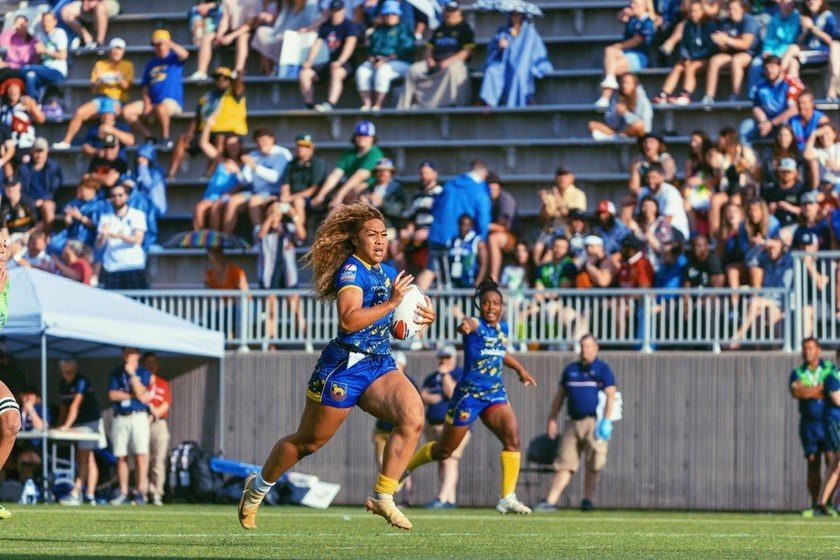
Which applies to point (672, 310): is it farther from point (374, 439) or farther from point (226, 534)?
point (226, 534)

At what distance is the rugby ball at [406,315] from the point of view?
10938 millimetres

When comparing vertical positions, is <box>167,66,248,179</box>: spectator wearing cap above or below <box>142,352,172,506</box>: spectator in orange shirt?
above

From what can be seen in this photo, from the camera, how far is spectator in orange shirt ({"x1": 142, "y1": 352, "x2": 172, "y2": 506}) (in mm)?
21359

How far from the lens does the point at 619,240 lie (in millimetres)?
21281

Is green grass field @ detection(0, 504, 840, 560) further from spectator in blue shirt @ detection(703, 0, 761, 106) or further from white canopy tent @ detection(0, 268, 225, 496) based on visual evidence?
spectator in blue shirt @ detection(703, 0, 761, 106)

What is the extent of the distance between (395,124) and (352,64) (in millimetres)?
1244

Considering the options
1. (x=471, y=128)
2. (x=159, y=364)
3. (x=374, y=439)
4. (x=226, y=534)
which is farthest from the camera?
(x=471, y=128)

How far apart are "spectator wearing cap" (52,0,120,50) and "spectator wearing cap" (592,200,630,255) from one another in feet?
33.8

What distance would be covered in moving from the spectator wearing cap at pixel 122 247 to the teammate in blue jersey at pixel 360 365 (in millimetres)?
12627

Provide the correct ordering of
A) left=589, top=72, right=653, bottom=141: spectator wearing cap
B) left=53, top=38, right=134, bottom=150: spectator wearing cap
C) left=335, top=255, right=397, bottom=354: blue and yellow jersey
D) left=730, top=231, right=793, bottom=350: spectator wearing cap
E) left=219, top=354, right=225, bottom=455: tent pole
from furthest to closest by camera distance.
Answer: left=53, top=38, right=134, bottom=150: spectator wearing cap < left=589, top=72, right=653, bottom=141: spectator wearing cap < left=219, top=354, right=225, bottom=455: tent pole < left=730, top=231, right=793, bottom=350: spectator wearing cap < left=335, top=255, right=397, bottom=354: blue and yellow jersey

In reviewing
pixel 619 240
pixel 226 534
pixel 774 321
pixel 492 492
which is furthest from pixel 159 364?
pixel 226 534

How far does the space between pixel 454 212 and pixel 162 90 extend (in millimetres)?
6563

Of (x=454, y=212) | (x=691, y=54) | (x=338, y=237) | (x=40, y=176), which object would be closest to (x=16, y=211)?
(x=40, y=176)

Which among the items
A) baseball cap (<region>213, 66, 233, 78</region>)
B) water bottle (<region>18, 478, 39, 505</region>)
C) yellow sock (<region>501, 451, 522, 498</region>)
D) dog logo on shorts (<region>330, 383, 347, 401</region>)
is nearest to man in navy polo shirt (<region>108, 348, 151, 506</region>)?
water bottle (<region>18, 478, 39, 505</region>)
